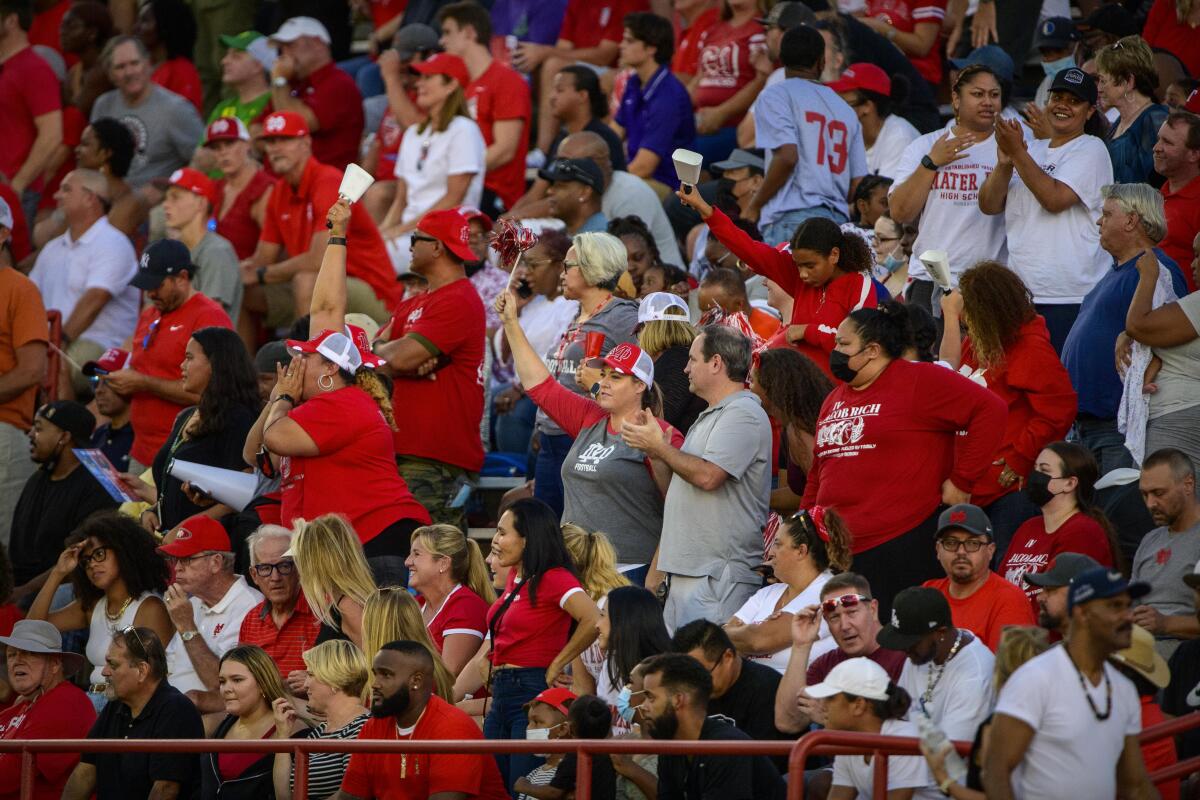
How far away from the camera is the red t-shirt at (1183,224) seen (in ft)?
30.9

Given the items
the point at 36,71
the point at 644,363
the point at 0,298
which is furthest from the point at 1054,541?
the point at 36,71

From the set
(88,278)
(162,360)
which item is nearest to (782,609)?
(162,360)

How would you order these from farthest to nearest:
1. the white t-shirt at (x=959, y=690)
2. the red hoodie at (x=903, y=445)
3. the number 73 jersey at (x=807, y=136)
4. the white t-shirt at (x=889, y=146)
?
the white t-shirt at (x=889, y=146), the number 73 jersey at (x=807, y=136), the red hoodie at (x=903, y=445), the white t-shirt at (x=959, y=690)

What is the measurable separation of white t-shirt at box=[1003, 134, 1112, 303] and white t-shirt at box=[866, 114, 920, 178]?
2.21 meters

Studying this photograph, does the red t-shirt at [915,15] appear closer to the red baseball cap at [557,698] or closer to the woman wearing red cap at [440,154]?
the woman wearing red cap at [440,154]

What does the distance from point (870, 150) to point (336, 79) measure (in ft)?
14.6

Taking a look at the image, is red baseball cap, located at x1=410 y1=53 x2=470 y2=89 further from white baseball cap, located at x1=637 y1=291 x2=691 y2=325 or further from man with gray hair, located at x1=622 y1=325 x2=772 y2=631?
man with gray hair, located at x1=622 y1=325 x2=772 y2=631

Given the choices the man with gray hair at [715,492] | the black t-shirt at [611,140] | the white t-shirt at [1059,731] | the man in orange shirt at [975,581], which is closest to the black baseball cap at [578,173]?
the black t-shirt at [611,140]

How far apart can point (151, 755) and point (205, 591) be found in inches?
47.9

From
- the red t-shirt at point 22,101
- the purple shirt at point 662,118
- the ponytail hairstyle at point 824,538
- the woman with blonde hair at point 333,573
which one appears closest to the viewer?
the ponytail hairstyle at point 824,538

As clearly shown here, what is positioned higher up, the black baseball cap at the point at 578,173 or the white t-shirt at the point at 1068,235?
the white t-shirt at the point at 1068,235

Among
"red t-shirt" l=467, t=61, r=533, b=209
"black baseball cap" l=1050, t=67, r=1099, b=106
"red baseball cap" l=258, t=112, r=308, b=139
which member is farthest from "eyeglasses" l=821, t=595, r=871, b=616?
"red t-shirt" l=467, t=61, r=533, b=209

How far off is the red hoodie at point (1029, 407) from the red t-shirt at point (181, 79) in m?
8.65

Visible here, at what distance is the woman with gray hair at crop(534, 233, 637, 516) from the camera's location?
935 centimetres
